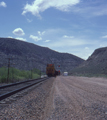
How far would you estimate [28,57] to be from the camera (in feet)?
357

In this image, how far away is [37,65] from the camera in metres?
109

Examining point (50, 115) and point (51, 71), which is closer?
point (50, 115)

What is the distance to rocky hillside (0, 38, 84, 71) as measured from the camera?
96262 mm

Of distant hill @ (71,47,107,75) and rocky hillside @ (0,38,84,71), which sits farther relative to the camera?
rocky hillside @ (0,38,84,71)

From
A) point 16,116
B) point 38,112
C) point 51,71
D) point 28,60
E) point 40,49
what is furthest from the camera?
point 40,49

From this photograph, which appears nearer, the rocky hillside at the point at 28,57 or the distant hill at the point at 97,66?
the distant hill at the point at 97,66

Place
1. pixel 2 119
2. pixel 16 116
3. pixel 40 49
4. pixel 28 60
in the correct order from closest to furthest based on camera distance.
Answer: pixel 2 119 → pixel 16 116 → pixel 28 60 → pixel 40 49

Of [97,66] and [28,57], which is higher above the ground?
[28,57]

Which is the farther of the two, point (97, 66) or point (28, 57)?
point (28, 57)

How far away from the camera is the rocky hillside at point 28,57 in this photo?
9626cm

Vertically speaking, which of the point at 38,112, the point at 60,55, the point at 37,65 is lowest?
the point at 38,112

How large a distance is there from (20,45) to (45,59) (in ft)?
65.2

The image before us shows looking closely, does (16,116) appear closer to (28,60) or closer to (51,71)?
(51,71)

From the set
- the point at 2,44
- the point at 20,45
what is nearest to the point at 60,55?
the point at 20,45
